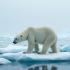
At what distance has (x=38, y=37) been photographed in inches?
184

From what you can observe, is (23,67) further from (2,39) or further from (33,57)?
(2,39)

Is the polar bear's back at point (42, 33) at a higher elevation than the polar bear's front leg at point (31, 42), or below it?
higher

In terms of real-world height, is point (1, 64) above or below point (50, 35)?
below

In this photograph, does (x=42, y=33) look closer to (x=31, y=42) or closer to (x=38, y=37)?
(x=38, y=37)

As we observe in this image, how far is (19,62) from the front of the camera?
4113 mm

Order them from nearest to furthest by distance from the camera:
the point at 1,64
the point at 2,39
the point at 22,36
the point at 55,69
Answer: the point at 55,69, the point at 1,64, the point at 22,36, the point at 2,39

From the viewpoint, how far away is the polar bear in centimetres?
460

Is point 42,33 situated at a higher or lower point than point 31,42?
higher

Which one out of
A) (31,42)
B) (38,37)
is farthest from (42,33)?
(31,42)

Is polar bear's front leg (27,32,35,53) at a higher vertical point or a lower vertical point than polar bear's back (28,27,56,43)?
lower

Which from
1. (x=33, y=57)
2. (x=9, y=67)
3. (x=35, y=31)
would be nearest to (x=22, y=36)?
(x=35, y=31)

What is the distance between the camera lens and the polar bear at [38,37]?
4598mm

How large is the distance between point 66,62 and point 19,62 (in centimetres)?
62

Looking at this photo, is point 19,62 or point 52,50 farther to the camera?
point 52,50
